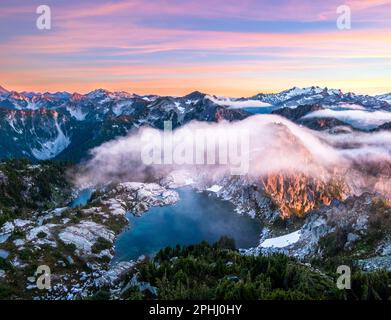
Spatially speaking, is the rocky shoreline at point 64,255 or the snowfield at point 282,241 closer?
the rocky shoreline at point 64,255

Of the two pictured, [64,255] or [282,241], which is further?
[282,241]

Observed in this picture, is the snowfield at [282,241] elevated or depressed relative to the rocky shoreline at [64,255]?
depressed

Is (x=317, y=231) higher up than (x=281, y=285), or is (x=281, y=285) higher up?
(x=281, y=285)

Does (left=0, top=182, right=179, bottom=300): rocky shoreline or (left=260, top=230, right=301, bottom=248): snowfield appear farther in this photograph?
(left=260, top=230, right=301, bottom=248): snowfield

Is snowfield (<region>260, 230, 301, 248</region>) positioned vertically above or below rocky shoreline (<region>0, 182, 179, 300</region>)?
below

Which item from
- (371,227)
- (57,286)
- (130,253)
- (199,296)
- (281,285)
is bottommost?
(130,253)

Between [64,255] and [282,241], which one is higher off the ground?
[64,255]

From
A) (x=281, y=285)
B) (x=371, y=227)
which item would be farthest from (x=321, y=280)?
(x=371, y=227)
